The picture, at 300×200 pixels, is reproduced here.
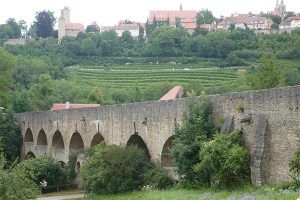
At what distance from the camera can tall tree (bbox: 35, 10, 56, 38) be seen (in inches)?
5866

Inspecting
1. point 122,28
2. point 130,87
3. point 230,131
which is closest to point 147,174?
point 230,131

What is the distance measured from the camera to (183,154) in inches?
851

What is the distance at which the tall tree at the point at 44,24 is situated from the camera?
149000 mm

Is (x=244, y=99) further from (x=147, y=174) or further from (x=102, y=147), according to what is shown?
(x=102, y=147)

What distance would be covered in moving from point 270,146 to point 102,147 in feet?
38.6

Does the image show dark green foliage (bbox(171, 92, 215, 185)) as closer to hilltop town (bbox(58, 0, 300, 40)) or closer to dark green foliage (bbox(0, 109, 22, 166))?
dark green foliage (bbox(0, 109, 22, 166))

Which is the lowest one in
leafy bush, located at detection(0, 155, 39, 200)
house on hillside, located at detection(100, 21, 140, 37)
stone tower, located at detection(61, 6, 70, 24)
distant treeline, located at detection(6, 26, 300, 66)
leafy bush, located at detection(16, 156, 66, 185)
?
leafy bush, located at detection(16, 156, 66, 185)

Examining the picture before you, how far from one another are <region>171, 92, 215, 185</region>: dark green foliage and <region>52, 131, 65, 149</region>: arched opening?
751 inches

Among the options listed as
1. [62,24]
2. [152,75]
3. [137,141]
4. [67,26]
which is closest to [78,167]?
[137,141]

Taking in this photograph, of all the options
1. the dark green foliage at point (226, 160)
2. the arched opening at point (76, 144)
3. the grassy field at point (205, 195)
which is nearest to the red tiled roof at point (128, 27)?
the arched opening at point (76, 144)

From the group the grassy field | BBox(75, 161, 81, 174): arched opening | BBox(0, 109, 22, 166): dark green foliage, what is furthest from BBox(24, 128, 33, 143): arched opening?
the grassy field

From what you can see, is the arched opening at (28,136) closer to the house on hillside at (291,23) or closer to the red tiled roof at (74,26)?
the house on hillside at (291,23)

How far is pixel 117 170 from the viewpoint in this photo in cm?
2608

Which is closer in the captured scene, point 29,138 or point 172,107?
point 172,107
